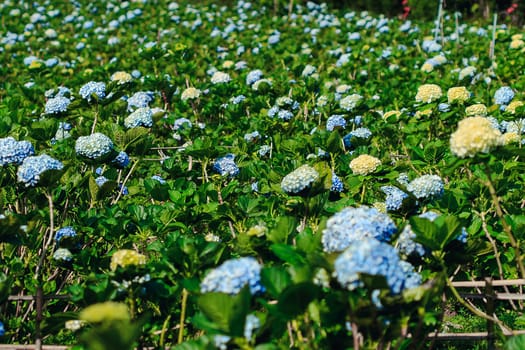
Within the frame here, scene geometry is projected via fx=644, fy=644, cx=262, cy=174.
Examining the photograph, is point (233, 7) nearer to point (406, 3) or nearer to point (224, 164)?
point (406, 3)

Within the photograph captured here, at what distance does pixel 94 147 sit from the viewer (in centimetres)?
236

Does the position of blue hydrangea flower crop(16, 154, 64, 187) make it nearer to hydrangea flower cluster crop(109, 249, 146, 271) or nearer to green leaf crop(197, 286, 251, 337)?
hydrangea flower cluster crop(109, 249, 146, 271)

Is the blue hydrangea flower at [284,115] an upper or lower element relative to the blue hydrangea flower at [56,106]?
lower

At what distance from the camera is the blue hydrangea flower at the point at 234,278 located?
1.22m

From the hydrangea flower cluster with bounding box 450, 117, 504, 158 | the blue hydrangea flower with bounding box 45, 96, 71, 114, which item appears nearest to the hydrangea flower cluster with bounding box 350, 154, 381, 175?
the hydrangea flower cluster with bounding box 450, 117, 504, 158

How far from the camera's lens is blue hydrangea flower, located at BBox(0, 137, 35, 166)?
214cm

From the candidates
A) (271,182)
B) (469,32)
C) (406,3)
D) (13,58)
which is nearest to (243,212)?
(271,182)

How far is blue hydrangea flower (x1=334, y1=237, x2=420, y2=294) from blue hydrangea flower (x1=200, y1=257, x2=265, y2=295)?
16cm

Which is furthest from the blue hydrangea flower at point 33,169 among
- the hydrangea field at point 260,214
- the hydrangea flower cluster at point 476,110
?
the hydrangea flower cluster at point 476,110

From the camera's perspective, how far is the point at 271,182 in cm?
241

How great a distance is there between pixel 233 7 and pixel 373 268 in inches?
420

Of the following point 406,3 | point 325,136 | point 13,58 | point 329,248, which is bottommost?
point 406,3

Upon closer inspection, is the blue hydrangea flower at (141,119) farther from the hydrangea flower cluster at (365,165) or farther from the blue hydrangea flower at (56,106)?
the hydrangea flower cluster at (365,165)

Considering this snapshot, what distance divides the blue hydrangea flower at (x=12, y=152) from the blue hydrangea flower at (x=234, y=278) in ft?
3.86
